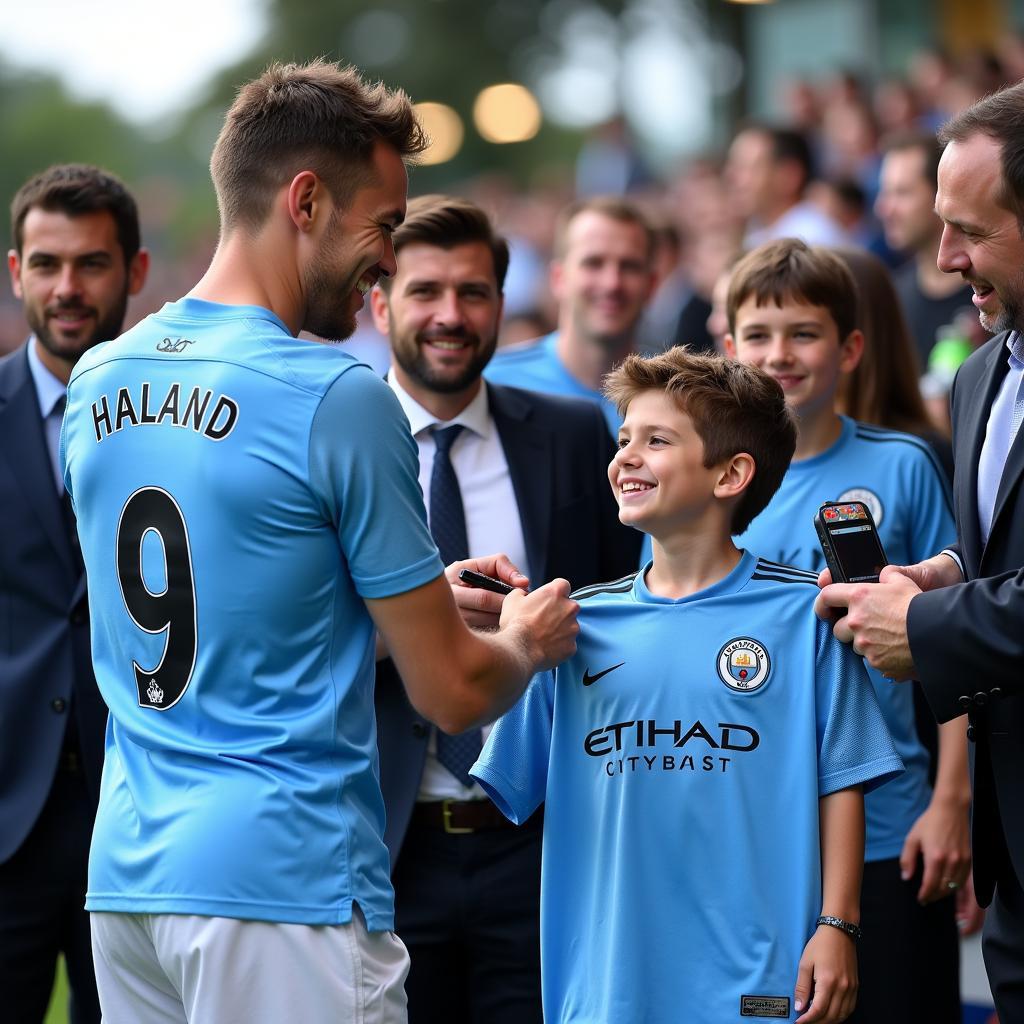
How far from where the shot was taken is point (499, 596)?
357cm

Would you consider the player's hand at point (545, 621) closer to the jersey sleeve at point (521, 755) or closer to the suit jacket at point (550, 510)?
the jersey sleeve at point (521, 755)

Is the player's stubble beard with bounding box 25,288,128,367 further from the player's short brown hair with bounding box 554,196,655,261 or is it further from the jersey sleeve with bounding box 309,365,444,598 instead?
the player's short brown hair with bounding box 554,196,655,261

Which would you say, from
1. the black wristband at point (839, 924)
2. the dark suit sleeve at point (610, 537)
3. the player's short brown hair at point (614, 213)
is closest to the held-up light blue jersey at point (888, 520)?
the dark suit sleeve at point (610, 537)

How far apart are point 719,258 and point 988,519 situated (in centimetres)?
753

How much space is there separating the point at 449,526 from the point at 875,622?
4.75ft

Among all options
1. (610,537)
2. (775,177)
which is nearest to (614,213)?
(610,537)

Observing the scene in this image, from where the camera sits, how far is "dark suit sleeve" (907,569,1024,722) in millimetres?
3264

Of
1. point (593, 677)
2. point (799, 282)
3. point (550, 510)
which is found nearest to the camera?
point (593, 677)

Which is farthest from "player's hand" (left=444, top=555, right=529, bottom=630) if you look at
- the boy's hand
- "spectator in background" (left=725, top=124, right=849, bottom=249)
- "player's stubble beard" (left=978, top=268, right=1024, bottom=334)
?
"spectator in background" (left=725, top=124, right=849, bottom=249)

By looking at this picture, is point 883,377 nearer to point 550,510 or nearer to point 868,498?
point 868,498

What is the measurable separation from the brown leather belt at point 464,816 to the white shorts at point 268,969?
123 centimetres

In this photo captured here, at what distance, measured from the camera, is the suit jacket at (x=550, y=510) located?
4.22 metres

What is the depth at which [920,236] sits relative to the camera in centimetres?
775

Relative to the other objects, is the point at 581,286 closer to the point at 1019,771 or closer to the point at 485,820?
the point at 485,820
